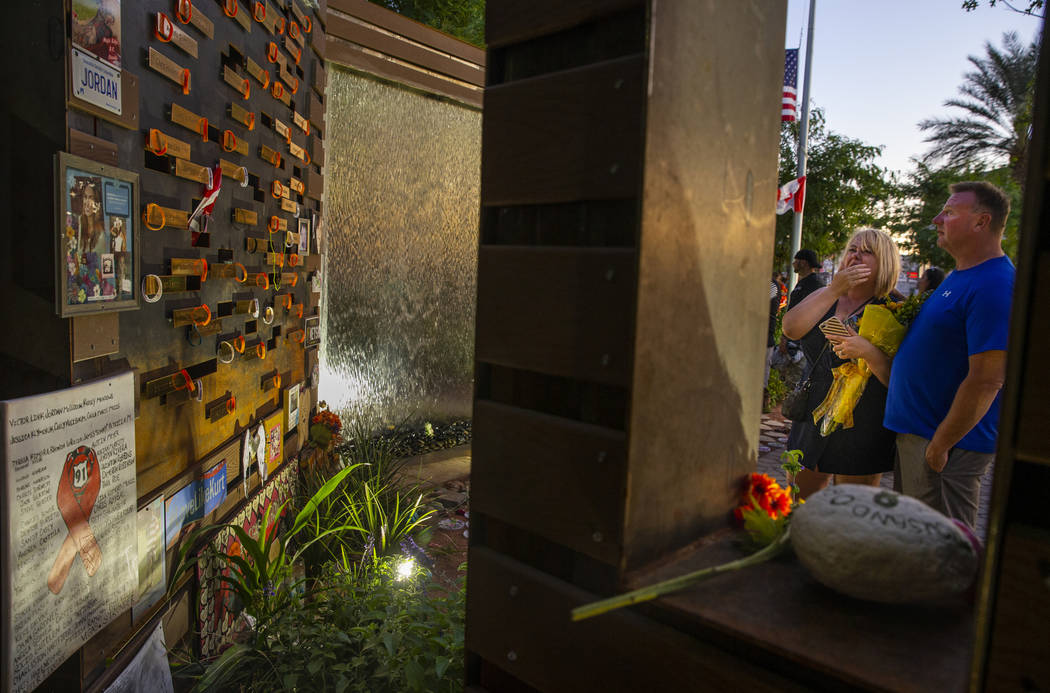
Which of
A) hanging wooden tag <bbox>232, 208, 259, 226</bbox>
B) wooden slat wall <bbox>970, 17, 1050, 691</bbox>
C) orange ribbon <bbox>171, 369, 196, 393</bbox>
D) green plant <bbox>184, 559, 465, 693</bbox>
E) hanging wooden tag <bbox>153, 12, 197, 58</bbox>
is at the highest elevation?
hanging wooden tag <bbox>153, 12, 197, 58</bbox>

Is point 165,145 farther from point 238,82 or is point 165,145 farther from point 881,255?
point 881,255

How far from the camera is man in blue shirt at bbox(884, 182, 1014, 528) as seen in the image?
7.53 ft

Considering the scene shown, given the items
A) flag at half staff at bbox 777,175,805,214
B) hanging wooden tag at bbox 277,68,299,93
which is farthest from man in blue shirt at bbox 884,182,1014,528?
flag at half staff at bbox 777,175,805,214

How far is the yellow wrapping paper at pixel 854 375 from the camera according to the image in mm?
2793

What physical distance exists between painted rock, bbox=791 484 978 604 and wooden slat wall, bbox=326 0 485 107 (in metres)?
5.33

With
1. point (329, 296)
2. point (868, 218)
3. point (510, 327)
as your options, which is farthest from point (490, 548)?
point (868, 218)

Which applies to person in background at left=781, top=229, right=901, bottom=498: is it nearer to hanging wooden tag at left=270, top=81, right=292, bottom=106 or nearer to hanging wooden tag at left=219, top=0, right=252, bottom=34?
hanging wooden tag at left=219, top=0, right=252, bottom=34

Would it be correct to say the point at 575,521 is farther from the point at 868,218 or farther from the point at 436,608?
the point at 868,218

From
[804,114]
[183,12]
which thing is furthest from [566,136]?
[804,114]

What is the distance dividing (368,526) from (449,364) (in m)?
3.34

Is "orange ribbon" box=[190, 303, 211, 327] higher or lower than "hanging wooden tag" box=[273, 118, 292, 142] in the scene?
lower

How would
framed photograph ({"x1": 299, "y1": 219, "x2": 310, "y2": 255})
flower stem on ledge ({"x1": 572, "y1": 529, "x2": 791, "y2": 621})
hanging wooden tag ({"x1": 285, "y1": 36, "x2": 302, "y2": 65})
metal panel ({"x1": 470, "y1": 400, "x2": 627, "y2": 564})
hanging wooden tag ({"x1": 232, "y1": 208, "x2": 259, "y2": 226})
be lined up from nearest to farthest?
flower stem on ledge ({"x1": 572, "y1": 529, "x2": 791, "y2": 621}), metal panel ({"x1": 470, "y1": 400, "x2": 627, "y2": 564}), hanging wooden tag ({"x1": 232, "y1": 208, "x2": 259, "y2": 226}), hanging wooden tag ({"x1": 285, "y1": 36, "x2": 302, "y2": 65}), framed photograph ({"x1": 299, "y1": 219, "x2": 310, "y2": 255})

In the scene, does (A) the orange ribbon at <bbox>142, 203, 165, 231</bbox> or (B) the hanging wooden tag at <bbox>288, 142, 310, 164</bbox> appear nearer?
(A) the orange ribbon at <bbox>142, 203, 165, 231</bbox>

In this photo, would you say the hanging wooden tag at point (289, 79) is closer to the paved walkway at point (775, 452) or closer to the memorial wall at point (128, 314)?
the memorial wall at point (128, 314)
